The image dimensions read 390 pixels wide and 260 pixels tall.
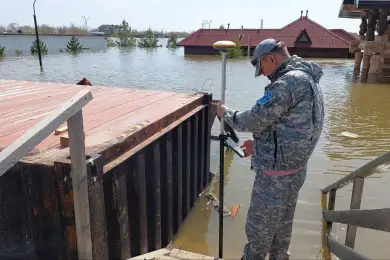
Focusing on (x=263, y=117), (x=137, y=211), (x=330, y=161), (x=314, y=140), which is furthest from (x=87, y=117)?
(x=330, y=161)

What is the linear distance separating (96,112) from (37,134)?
2368mm

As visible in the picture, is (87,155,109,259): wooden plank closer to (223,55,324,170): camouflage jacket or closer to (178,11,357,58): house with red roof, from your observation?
(223,55,324,170): camouflage jacket

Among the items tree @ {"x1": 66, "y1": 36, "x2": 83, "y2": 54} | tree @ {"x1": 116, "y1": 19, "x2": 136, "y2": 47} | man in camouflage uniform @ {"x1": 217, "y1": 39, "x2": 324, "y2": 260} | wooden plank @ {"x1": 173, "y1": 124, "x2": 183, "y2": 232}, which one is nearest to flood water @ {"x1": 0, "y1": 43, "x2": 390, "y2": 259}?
wooden plank @ {"x1": 173, "y1": 124, "x2": 183, "y2": 232}

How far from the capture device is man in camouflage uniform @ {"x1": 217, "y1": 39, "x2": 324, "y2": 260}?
2.50 m

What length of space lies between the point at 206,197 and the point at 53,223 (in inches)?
120

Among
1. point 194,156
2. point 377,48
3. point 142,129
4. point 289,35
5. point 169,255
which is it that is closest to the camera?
point 169,255

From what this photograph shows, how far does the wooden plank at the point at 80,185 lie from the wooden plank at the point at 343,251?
5.52 feet

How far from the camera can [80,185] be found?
2.04m

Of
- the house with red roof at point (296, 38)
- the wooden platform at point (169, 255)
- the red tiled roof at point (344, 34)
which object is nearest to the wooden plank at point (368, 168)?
the wooden platform at point (169, 255)

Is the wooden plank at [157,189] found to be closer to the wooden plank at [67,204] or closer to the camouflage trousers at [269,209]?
the camouflage trousers at [269,209]

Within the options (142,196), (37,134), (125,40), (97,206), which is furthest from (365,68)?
(125,40)

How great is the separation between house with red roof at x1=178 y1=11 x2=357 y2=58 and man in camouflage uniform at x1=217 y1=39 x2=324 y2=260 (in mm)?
29971

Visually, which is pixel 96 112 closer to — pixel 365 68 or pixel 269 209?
pixel 269 209

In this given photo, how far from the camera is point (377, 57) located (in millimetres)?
16375
